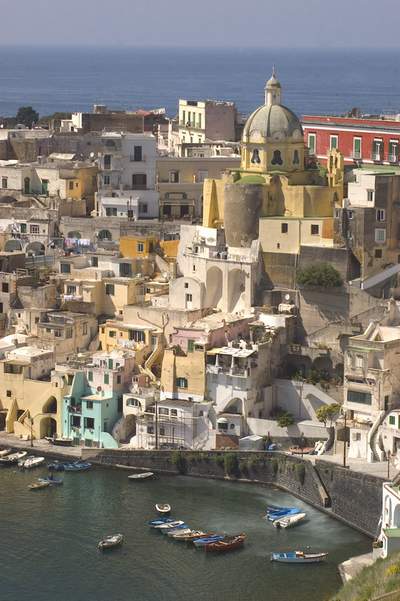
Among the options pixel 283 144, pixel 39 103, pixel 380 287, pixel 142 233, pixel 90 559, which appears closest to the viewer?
pixel 90 559

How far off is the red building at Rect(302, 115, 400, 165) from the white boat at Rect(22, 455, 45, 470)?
1353 cm

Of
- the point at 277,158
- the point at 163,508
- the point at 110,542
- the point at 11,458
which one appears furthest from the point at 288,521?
the point at 277,158

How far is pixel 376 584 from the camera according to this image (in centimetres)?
3002

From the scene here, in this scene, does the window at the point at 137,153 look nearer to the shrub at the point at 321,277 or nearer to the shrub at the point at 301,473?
the shrub at the point at 321,277

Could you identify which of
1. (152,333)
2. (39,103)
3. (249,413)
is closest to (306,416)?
(249,413)

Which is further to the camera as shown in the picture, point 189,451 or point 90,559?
point 189,451

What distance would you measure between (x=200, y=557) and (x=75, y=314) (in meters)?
11.9

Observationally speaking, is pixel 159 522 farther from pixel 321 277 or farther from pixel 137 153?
pixel 137 153

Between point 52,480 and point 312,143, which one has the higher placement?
point 312,143

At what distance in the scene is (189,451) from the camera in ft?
134

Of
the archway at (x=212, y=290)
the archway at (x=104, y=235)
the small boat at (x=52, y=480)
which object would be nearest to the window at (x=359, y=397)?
the archway at (x=212, y=290)

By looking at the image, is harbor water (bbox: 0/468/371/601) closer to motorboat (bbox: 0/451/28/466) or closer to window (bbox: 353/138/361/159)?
motorboat (bbox: 0/451/28/466)

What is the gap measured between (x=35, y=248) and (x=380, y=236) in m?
11.0

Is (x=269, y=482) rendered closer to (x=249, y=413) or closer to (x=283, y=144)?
(x=249, y=413)
